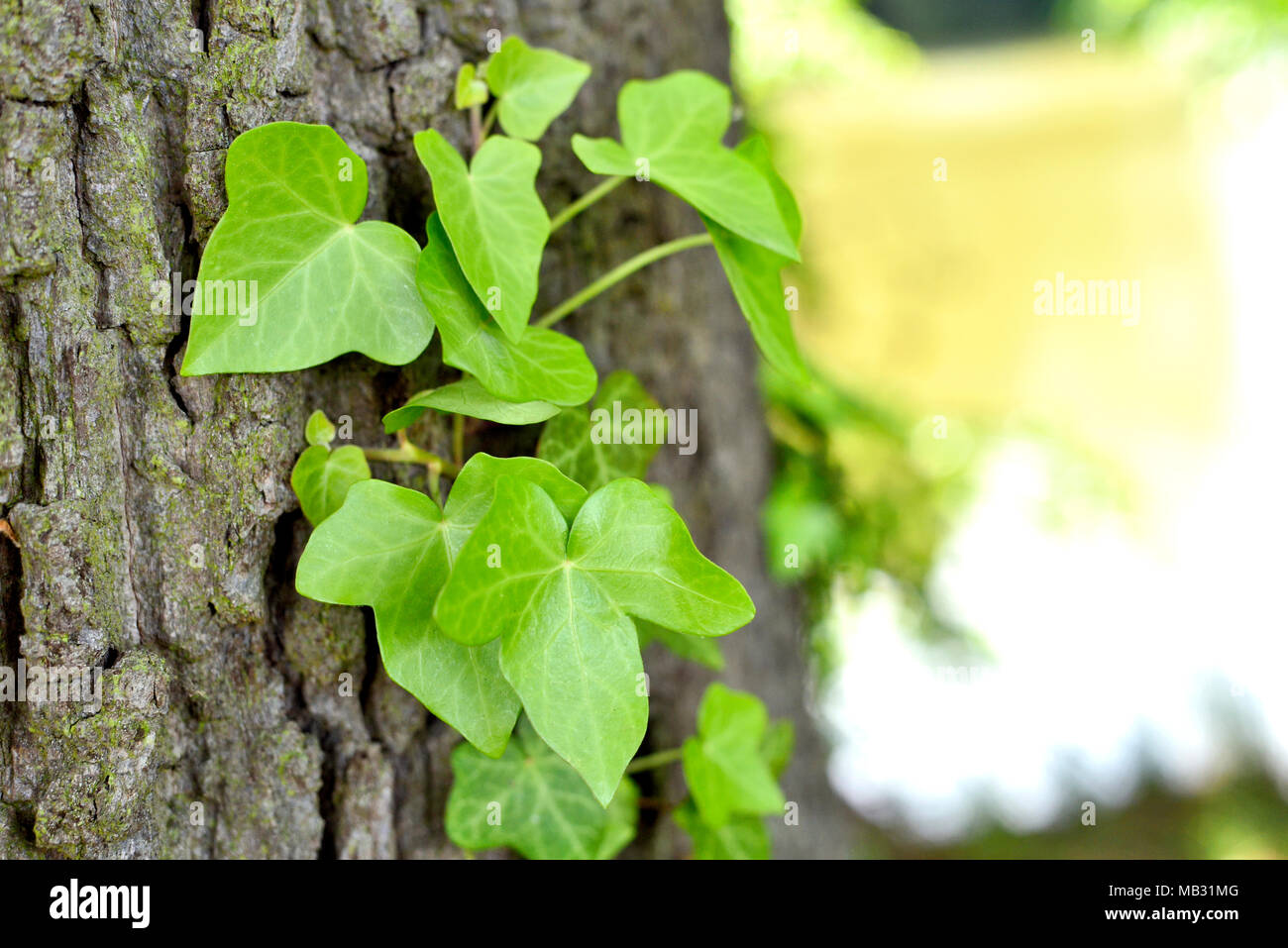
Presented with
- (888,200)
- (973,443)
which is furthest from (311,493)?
(888,200)

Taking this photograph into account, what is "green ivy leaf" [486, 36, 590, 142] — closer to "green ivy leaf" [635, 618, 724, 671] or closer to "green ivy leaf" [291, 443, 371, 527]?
"green ivy leaf" [291, 443, 371, 527]

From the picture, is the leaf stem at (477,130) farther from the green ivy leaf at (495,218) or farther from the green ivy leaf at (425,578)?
the green ivy leaf at (425,578)

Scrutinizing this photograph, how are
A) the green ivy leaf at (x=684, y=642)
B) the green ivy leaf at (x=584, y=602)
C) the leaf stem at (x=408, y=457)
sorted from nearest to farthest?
the green ivy leaf at (x=584, y=602), the leaf stem at (x=408, y=457), the green ivy leaf at (x=684, y=642)

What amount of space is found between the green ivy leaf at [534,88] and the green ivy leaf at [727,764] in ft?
1.75

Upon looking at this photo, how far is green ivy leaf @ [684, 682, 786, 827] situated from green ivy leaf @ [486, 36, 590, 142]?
532 millimetres

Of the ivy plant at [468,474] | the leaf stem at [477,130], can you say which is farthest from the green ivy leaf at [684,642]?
the leaf stem at [477,130]

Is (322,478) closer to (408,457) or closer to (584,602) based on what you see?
(408,457)

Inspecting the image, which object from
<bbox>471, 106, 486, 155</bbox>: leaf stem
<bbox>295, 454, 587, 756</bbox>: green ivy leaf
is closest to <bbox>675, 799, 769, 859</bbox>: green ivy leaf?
<bbox>295, 454, 587, 756</bbox>: green ivy leaf

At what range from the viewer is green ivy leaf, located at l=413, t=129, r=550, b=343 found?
591mm

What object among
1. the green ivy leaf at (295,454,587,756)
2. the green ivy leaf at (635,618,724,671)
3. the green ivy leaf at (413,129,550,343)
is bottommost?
the green ivy leaf at (635,618,724,671)

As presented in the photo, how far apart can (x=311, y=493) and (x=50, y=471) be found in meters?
0.17

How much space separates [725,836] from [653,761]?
100 mm

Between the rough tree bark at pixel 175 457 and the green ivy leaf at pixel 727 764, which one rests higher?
the rough tree bark at pixel 175 457

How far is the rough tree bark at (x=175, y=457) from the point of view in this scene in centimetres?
59
